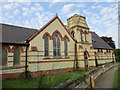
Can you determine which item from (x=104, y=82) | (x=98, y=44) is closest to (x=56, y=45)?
(x=104, y=82)

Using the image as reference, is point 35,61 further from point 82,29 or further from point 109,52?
point 109,52

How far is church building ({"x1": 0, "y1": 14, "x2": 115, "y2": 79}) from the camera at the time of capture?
466 inches

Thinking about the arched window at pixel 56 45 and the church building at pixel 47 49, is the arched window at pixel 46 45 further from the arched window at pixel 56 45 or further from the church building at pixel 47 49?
the arched window at pixel 56 45

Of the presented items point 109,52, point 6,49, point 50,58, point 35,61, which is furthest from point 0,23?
point 109,52

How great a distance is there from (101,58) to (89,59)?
373 inches

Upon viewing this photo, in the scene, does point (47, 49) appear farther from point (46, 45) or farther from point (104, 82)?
point (104, 82)

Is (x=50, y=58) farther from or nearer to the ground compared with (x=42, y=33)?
nearer to the ground

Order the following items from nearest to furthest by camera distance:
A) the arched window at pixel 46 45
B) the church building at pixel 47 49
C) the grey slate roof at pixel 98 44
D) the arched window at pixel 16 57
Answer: the church building at pixel 47 49 → the arched window at pixel 16 57 → the arched window at pixel 46 45 → the grey slate roof at pixel 98 44

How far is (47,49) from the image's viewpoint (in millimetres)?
14406

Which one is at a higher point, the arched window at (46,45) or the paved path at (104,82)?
the arched window at (46,45)

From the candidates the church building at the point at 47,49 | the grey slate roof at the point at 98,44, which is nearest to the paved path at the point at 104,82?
the church building at the point at 47,49

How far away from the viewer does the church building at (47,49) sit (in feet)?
38.9

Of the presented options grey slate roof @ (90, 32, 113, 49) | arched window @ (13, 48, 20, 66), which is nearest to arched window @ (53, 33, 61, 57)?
arched window @ (13, 48, 20, 66)

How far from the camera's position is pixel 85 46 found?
18.8 m
